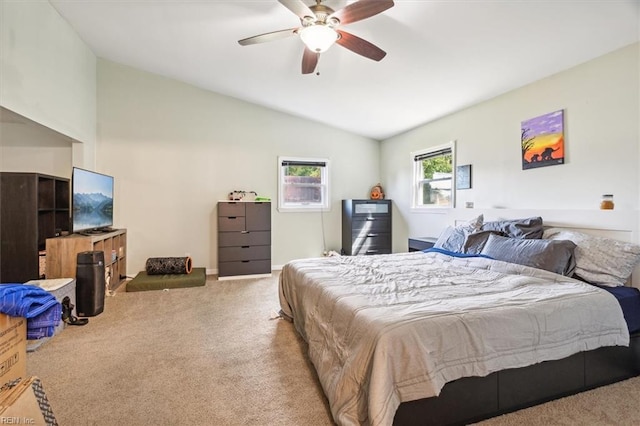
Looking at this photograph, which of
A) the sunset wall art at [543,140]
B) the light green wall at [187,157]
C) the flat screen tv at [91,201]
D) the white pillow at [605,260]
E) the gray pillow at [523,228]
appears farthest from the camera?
the light green wall at [187,157]

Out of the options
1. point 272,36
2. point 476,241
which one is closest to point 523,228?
point 476,241

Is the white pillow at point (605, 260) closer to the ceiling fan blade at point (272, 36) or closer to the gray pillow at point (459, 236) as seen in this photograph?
the gray pillow at point (459, 236)

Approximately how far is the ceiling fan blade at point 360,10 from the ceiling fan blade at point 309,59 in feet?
1.44

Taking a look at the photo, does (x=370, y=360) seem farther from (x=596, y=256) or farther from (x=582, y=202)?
(x=582, y=202)

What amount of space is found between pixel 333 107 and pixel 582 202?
10.5 feet

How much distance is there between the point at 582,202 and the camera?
8.87 feet

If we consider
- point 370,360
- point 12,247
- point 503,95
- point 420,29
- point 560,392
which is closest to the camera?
point 370,360

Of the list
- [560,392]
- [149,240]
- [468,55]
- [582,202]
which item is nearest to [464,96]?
[468,55]

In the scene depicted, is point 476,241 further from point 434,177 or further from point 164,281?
point 164,281

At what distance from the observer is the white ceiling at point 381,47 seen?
2245mm

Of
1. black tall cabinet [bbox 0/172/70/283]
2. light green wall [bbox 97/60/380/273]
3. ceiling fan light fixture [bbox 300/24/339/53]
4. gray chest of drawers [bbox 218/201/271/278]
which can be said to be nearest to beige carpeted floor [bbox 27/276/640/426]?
black tall cabinet [bbox 0/172/70/283]

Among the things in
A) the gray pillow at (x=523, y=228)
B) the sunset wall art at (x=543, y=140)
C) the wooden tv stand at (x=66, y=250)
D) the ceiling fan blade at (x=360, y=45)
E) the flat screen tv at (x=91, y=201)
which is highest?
the ceiling fan blade at (x=360, y=45)

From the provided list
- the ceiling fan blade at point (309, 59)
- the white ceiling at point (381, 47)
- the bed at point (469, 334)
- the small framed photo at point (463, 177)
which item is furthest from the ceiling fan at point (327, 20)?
the small framed photo at point (463, 177)

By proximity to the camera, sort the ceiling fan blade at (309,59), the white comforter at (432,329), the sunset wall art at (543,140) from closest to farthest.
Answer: the white comforter at (432,329) < the ceiling fan blade at (309,59) < the sunset wall art at (543,140)
